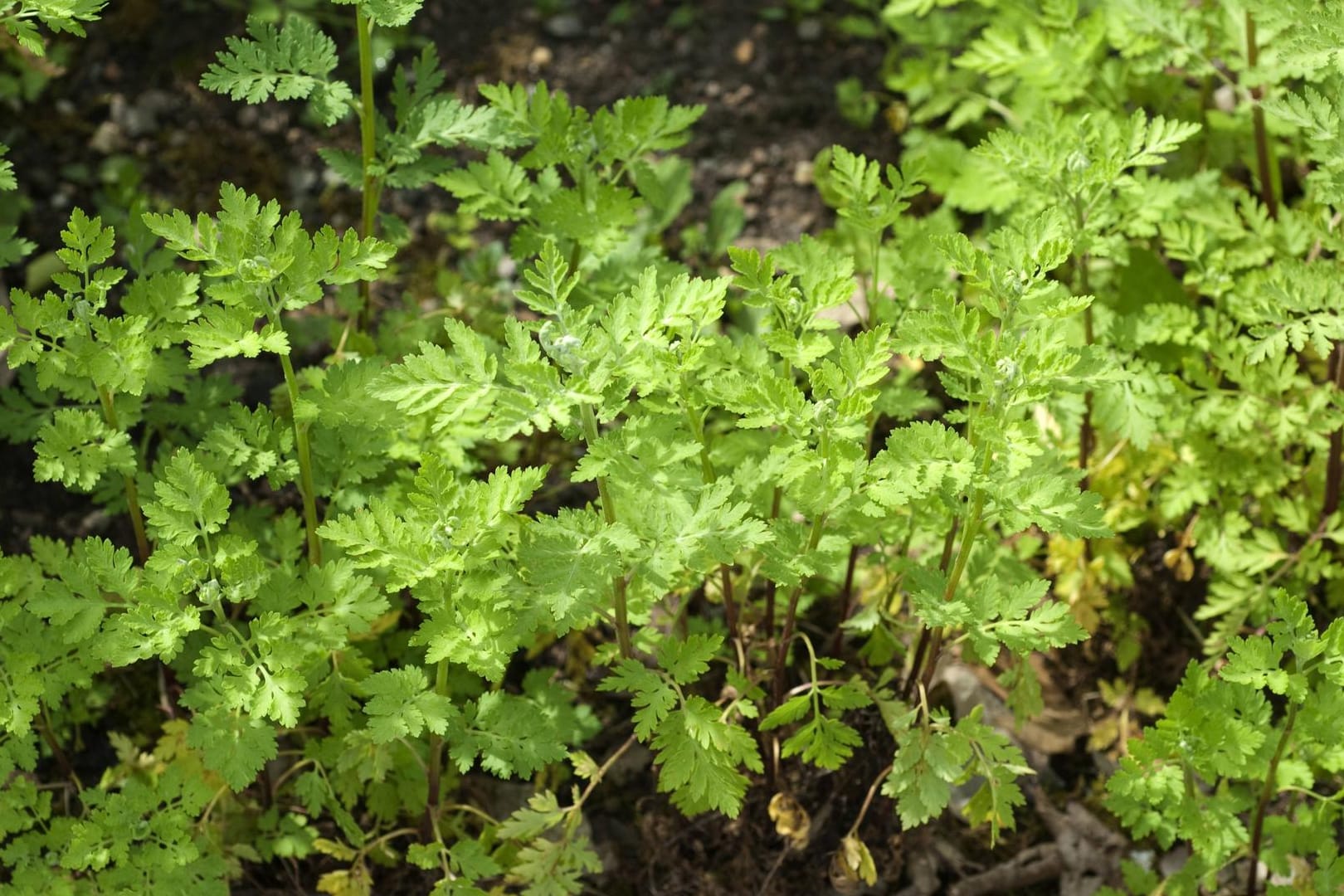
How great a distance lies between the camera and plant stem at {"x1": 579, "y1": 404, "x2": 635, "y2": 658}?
8.25 ft

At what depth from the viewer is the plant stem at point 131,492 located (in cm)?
277

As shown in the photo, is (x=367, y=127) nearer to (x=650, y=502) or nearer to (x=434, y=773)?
(x=650, y=502)

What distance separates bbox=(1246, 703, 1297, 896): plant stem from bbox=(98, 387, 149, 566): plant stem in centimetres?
256

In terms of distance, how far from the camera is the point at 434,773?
2.93 metres

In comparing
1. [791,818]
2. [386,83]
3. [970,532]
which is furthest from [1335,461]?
[386,83]

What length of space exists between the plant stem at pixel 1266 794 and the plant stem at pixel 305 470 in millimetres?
2129

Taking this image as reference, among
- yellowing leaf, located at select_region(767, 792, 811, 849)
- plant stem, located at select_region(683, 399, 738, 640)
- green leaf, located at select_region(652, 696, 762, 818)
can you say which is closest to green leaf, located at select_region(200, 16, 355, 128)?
plant stem, located at select_region(683, 399, 738, 640)

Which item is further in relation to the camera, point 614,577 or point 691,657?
point 691,657

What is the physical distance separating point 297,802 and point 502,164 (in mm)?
1670

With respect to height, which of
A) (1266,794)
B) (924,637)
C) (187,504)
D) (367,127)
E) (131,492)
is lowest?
(1266,794)

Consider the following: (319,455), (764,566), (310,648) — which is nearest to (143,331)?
(319,455)

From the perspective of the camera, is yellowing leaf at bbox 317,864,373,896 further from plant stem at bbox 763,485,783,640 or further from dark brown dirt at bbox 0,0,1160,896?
dark brown dirt at bbox 0,0,1160,896

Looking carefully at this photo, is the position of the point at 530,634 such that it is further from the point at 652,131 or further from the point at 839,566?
the point at 652,131

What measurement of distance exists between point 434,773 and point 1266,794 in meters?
1.86
